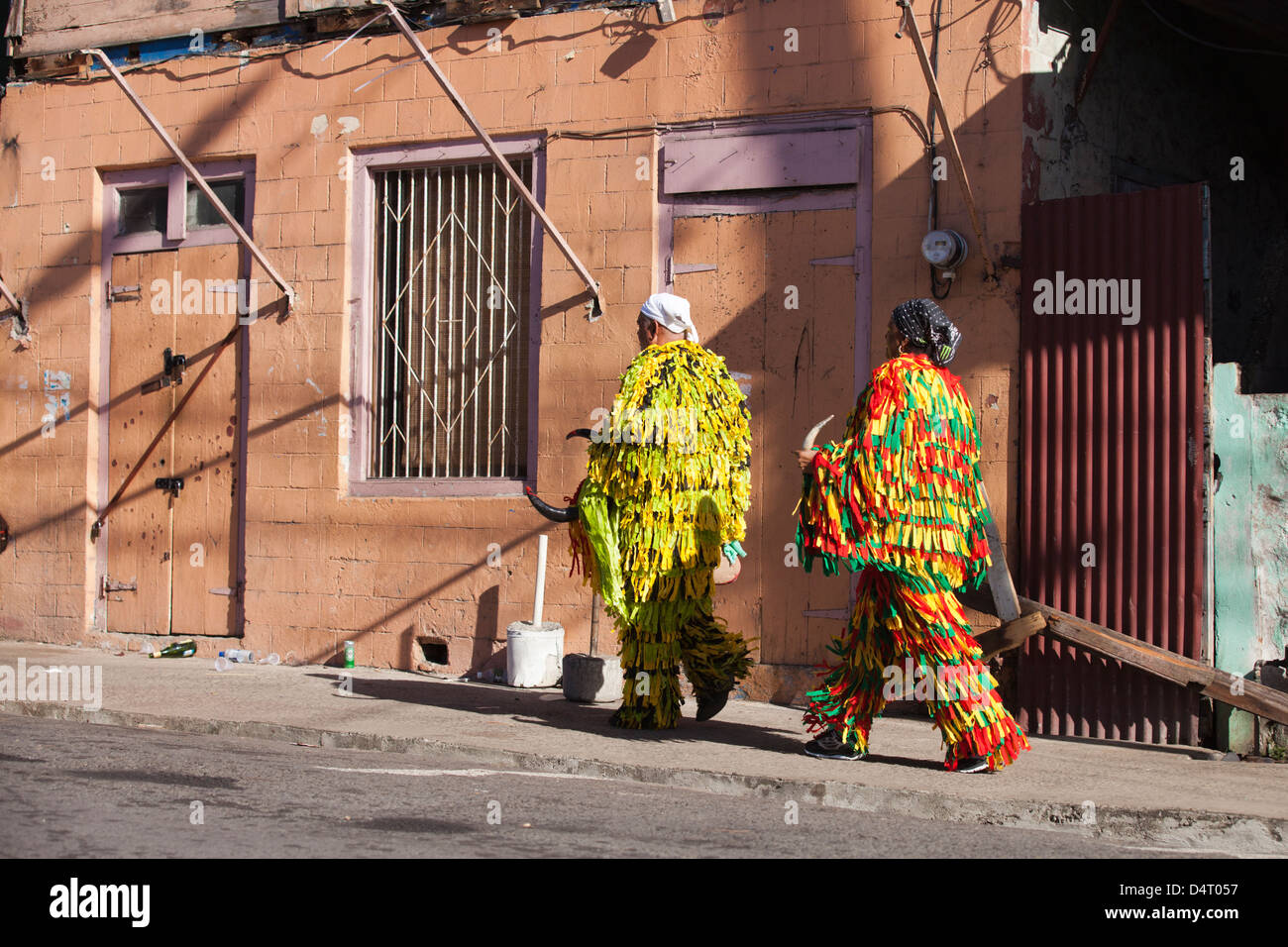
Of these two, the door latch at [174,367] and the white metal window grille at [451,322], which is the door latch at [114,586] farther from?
the white metal window grille at [451,322]

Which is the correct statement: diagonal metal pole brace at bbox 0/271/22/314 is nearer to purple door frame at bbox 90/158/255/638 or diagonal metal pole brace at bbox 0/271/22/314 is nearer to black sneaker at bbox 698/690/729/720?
purple door frame at bbox 90/158/255/638

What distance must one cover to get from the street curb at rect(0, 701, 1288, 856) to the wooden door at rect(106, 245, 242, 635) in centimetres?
375

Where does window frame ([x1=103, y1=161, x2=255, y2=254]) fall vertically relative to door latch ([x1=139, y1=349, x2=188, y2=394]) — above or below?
above

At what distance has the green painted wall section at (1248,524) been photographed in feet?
24.3

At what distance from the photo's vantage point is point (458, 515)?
31.3 ft

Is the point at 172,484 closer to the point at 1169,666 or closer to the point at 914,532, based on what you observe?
the point at 914,532

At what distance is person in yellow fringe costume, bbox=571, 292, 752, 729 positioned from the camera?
6770 millimetres

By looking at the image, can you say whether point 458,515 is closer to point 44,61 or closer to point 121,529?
point 121,529

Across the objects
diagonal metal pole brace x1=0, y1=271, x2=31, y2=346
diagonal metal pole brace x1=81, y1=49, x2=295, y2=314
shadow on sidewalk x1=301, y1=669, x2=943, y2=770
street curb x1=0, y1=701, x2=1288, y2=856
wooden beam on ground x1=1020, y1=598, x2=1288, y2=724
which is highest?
diagonal metal pole brace x1=81, y1=49, x2=295, y2=314

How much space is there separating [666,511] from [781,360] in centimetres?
220

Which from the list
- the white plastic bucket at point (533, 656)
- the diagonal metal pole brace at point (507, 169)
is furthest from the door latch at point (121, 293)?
the white plastic bucket at point (533, 656)

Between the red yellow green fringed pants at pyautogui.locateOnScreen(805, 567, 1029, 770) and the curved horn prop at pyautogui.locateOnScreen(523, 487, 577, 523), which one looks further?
the curved horn prop at pyautogui.locateOnScreen(523, 487, 577, 523)

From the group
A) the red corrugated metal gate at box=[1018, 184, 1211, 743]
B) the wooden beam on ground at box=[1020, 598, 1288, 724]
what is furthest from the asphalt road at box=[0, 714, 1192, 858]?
the red corrugated metal gate at box=[1018, 184, 1211, 743]
